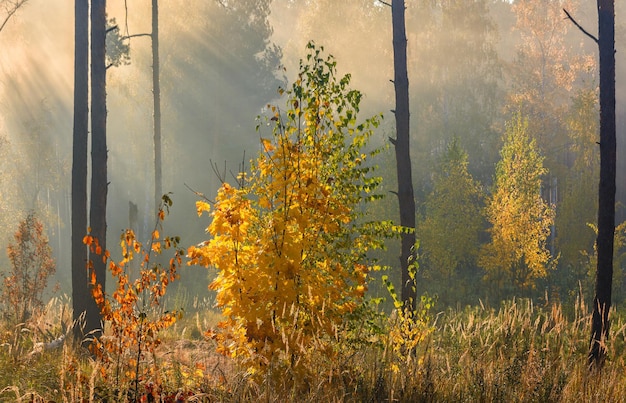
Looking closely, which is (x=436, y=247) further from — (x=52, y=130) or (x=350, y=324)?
(x=52, y=130)

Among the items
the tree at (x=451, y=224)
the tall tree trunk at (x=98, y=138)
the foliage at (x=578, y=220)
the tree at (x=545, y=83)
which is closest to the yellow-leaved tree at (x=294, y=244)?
the tall tree trunk at (x=98, y=138)

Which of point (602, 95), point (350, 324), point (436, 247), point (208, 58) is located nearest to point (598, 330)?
point (602, 95)

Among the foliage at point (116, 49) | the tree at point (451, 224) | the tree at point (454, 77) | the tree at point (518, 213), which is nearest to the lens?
the tree at point (518, 213)

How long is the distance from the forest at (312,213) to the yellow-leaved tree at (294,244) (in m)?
0.03

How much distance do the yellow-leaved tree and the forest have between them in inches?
1.0

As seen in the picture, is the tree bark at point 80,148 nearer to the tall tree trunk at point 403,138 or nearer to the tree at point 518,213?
the tall tree trunk at point 403,138

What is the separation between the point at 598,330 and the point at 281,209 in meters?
4.91

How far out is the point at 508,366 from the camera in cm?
600

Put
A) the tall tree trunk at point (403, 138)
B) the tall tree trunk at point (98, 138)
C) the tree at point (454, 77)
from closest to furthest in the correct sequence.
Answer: the tall tree trunk at point (403, 138)
the tall tree trunk at point (98, 138)
the tree at point (454, 77)

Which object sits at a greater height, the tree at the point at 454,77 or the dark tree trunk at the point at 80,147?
the tree at the point at 454,77

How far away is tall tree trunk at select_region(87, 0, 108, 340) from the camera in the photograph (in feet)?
32.6

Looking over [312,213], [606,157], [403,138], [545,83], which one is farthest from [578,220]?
[312,213]

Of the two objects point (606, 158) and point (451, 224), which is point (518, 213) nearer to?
point (451, 224)

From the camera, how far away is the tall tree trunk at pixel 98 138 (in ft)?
32.6
